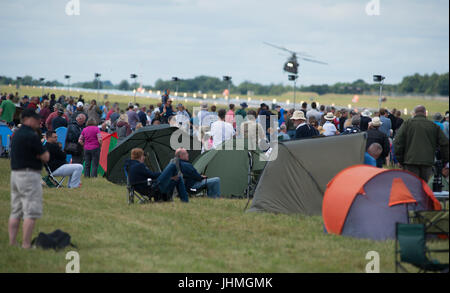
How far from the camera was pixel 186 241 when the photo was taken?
8977mm

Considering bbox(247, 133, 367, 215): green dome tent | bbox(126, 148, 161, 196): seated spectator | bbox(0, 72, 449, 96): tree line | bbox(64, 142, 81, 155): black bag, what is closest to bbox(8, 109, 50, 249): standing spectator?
bbox(126, 148, 161, 196): seated spectator

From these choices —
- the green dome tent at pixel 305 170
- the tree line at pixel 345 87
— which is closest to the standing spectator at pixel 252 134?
the green dome tent at pixel 305 170

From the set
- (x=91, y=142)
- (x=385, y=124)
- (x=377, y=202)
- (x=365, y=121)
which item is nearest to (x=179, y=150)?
(x=91, y=142)

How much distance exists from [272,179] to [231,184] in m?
2.29

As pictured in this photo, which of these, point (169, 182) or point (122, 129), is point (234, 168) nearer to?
point (169, 182)

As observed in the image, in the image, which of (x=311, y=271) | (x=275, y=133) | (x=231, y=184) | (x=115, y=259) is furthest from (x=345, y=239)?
(x=275, y=133)

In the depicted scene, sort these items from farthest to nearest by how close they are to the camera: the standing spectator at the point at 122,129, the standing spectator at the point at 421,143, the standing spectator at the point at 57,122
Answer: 1. the standing spectator at the point at 122,129
2. the standing spectator at the point at 57,122
3. the standing spectator at the point at 421,143

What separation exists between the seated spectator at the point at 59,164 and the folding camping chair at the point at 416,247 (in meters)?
8.80

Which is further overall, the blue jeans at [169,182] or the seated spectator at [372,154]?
the blue jeans at [169,182]

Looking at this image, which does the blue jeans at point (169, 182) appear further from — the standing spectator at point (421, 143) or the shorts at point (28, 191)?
the standing spectator at point (421, 143)

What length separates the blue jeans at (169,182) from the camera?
11.8 meters

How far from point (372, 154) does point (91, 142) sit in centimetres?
752

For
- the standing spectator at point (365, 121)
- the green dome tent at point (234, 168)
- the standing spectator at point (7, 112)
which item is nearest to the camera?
the green dome tent at point (234, 168)
